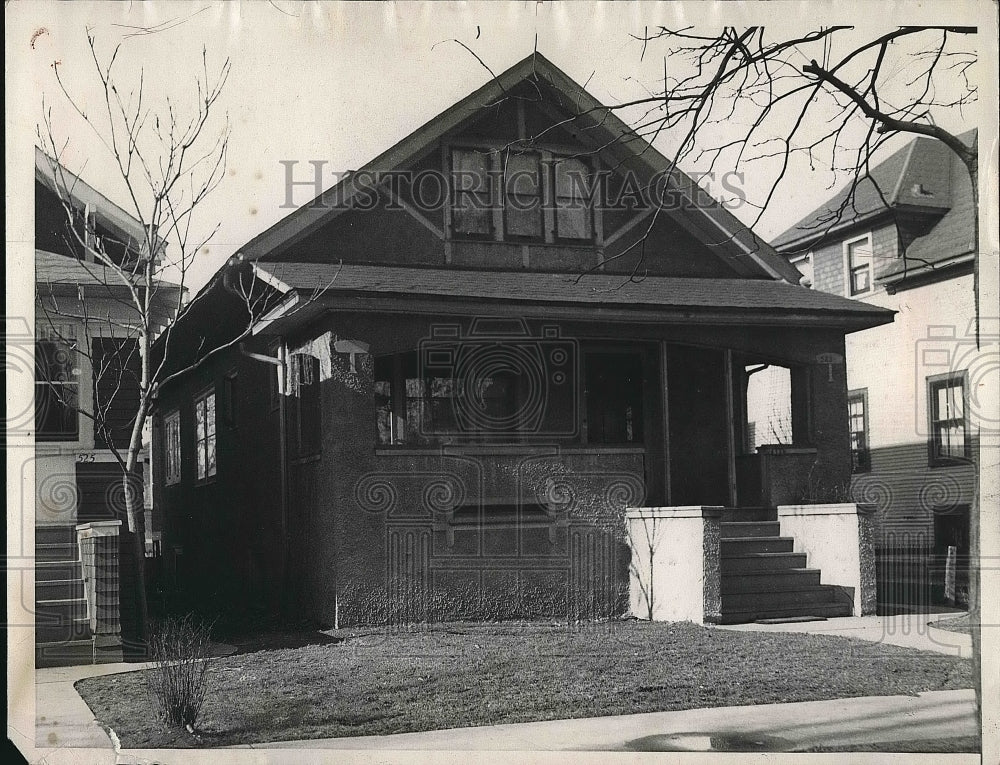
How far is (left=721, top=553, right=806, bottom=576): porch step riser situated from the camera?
384 inches

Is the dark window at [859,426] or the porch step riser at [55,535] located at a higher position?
the dark window at [859,426]

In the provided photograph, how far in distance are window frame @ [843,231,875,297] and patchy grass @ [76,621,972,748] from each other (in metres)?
2.64

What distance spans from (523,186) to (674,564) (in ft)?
10.9

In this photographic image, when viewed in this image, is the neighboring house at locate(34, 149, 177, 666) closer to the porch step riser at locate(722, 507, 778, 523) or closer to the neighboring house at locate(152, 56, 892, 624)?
the neighboring house at locate(152, 56, 892, 624)

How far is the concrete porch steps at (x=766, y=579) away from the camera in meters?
9.44

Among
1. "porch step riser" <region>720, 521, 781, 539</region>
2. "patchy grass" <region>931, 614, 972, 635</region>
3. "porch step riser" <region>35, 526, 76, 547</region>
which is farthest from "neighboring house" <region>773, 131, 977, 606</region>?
"porch step riser" <region>35, 526, 76, 547</region>

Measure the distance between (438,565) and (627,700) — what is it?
1.71m

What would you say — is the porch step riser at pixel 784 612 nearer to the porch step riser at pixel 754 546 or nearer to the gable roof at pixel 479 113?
the porch step riser at pixel 754 546

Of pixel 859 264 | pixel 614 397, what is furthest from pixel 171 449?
pixel 859 264

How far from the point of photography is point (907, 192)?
26.4ft

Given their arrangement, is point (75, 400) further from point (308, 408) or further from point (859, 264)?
point (859, 264)

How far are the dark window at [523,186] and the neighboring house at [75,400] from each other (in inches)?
107

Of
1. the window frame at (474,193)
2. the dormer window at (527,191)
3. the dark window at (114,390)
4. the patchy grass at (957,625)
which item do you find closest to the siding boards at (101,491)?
the dark window at (114,390)

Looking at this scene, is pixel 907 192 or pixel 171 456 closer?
pixel 907 192
